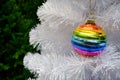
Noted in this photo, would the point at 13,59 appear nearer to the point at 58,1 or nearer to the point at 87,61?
the point at 58,1

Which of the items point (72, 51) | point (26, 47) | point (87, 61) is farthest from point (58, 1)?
point (26, 47)

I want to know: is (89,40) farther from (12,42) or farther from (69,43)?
(12,42)

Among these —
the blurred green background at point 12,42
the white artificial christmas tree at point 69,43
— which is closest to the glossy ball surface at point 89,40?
the white artificial christmas tree at point 69,43

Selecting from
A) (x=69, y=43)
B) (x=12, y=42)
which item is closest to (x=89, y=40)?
(x=69, y=43)

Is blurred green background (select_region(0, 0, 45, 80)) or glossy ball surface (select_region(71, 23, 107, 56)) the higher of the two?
blurred green background (select_region(0, 0, 45, 80))

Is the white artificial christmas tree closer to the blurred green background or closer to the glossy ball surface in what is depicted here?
the glossy ball surface

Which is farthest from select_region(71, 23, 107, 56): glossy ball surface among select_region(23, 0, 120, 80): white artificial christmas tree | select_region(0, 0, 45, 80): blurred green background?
select_region(0, 0, 45, 80): blurred green background
